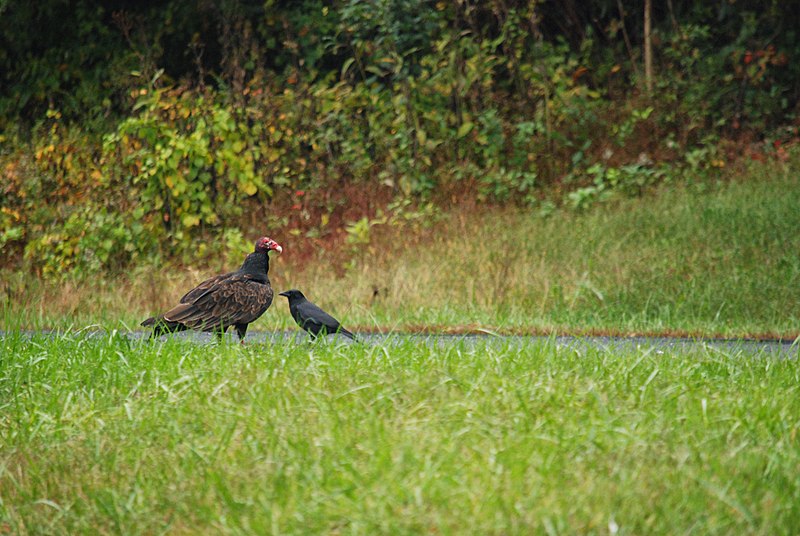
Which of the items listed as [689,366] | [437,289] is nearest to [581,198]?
[437,289]

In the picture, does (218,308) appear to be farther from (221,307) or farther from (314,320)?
(314,320)

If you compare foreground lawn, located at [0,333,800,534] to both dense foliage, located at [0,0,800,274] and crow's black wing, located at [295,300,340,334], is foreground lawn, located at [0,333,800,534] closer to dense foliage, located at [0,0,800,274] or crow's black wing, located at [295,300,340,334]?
crow's black wing, located at [295,300,340,334]

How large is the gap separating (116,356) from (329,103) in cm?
1023

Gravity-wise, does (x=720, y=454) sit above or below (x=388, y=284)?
above

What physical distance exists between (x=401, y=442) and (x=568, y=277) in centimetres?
749

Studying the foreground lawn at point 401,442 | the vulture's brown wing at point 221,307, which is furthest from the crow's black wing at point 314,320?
the foreground lawn at point 401,442

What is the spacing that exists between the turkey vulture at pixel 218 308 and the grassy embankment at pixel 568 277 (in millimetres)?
2255

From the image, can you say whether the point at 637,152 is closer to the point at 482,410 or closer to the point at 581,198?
the point at 581,198

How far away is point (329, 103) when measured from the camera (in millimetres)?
16719

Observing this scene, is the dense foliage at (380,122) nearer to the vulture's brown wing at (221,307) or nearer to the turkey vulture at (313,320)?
the vulture's brown wing at (221,307)

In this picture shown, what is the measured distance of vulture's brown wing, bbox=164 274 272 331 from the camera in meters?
7.90

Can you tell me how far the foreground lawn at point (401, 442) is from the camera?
4160mm

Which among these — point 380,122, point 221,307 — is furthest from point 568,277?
point 380,122

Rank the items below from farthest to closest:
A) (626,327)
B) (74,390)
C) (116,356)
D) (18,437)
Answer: (626,327)
(116,356)
(74,390)
(18,437)
